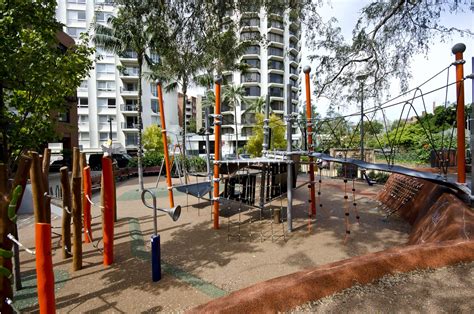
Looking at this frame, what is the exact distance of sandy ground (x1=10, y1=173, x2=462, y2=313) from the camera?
3754 mm

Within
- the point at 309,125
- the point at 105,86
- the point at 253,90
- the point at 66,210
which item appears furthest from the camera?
the point at 253,90

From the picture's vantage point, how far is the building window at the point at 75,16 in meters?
39.7

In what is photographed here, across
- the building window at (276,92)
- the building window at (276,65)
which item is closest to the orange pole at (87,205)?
the building window at (276,92)

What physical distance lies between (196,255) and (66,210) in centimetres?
250

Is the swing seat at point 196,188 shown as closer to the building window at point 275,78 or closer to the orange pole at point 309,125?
the orange pole at point 309,125

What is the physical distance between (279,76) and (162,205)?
45461mm

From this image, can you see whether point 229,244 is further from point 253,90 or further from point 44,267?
point 253,90

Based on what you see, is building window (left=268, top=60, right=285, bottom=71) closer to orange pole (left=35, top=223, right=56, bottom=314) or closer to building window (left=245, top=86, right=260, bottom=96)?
building window (left=245, top=86, right=260, bottom=96)

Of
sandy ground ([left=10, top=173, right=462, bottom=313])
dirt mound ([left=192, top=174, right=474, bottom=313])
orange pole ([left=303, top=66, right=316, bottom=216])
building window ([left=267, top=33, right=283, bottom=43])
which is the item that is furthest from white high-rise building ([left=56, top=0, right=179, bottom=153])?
dirt mound ([left=192, top=174, right=474, bottom=313])

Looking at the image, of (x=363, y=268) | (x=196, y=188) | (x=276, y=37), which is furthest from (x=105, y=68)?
(x=363, y=268)

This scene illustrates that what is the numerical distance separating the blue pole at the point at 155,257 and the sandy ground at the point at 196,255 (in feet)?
0.44

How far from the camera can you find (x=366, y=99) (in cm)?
1038

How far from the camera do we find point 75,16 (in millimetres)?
39906

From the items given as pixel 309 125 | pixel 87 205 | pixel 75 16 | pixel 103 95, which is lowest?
pixel 87 205
